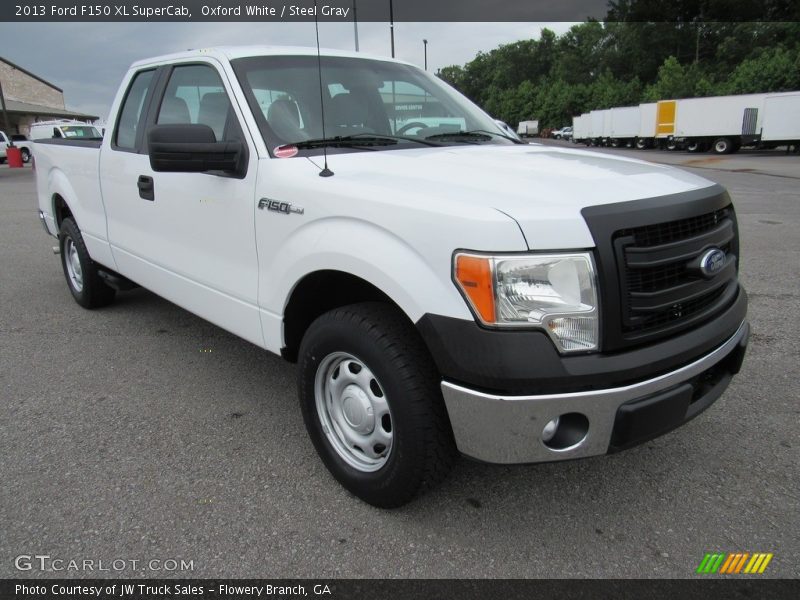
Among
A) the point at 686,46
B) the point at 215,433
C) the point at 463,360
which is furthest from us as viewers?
the point at 686,46

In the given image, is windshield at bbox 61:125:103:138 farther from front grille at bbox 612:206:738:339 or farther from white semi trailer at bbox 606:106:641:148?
white semi trailer at bbox 606:106:641:148

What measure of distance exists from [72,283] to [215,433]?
3.16 meters

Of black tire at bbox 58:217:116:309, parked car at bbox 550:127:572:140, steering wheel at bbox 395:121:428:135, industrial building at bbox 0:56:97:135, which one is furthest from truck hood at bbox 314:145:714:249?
parked car at bbox 550:127:572:140

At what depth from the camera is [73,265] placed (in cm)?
542

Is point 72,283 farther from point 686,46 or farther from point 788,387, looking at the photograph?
point 686,46

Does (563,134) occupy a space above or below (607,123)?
below

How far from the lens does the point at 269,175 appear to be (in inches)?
109

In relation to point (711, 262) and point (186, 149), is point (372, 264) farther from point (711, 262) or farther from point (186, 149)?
point (711, 262)

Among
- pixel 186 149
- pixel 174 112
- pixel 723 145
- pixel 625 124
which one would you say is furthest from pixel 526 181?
pixel 625 124

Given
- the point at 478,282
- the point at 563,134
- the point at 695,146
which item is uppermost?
the point at 478,282

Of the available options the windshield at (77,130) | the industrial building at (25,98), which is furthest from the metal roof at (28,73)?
the windshield at (77,130)

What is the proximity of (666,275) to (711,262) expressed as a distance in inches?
9.7
